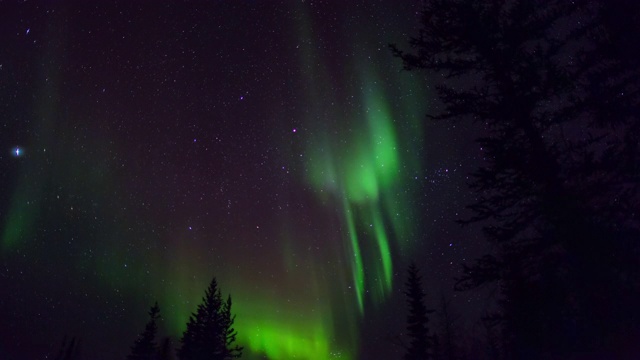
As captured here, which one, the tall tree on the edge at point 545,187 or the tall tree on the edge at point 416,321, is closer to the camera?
the tall tree on the edge at point 545,187

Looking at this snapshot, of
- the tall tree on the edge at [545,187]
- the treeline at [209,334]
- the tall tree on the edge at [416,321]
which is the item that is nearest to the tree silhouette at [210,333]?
the treeline at [209,334]

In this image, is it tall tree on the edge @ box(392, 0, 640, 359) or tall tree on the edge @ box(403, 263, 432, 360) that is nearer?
tall tree on the edge @ box(392, 0, 640, 359)

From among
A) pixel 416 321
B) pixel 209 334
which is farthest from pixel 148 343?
pixel 416 321

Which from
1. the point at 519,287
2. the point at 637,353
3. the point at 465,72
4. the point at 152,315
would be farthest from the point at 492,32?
the point at 152,315

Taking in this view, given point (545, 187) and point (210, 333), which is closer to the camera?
point (545, 187)

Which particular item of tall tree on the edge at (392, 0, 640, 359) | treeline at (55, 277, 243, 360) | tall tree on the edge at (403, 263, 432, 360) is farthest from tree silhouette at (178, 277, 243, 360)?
tall tree on the edge at (392, 0, 640, 359)

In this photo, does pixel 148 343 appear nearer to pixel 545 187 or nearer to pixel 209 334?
pixel 209 334

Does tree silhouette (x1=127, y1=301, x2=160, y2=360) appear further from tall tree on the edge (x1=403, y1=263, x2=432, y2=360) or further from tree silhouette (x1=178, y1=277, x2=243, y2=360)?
tall tree on the edge (x1=403, y1=263, x2=432, y2=360)

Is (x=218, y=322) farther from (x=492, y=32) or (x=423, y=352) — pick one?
(x=492, y=32)

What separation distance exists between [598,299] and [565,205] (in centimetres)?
177

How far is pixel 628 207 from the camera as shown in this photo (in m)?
7.80

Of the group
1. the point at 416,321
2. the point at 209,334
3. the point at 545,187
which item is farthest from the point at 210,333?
the point at 545,187

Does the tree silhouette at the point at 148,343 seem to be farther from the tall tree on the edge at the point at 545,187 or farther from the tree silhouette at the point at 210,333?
the tall tree on the edge at the point at 545,187

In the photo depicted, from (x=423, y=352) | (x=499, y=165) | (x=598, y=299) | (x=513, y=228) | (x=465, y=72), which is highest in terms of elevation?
(x=465, y=72)
